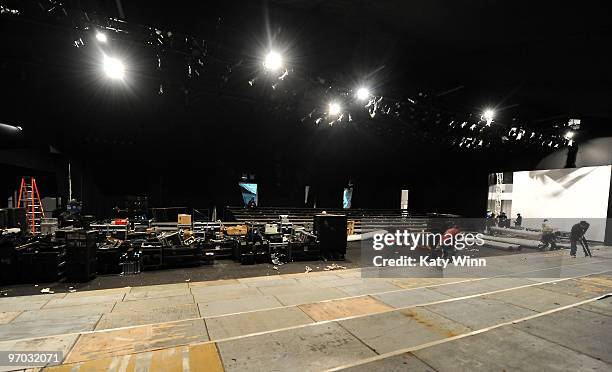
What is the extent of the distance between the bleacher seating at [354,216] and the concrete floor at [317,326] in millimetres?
10022

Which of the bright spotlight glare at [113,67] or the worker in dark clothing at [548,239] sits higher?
the bright spotlight glare at [113,67]

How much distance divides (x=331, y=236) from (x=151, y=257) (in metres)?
6.06

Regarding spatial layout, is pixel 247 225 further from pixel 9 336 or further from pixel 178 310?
pixel 9 336

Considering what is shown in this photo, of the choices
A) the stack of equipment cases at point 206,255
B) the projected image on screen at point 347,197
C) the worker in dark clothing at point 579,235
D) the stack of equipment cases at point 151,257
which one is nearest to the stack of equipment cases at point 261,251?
the stack of equipment cases at point 206,255

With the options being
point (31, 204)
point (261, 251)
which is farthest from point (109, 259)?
point (31, 204)

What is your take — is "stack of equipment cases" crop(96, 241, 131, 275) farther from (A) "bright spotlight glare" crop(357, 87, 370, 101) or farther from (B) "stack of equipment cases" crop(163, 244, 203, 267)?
(A) "bright spotlight glare" crop(357, 87, 370, 101)

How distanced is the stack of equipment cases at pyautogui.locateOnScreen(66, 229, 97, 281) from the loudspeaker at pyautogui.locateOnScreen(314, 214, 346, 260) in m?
7.02

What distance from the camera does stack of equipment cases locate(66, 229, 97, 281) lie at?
7.49 m

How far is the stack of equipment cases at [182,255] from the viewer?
9016 mm

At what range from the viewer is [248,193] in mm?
20438

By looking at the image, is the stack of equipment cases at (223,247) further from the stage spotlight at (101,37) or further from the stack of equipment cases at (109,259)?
the stage spotlight at (101,37)

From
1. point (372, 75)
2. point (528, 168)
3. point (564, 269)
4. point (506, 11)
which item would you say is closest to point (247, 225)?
point (372, 75)

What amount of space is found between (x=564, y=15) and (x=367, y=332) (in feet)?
23.6

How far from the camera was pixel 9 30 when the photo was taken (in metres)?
7.49
